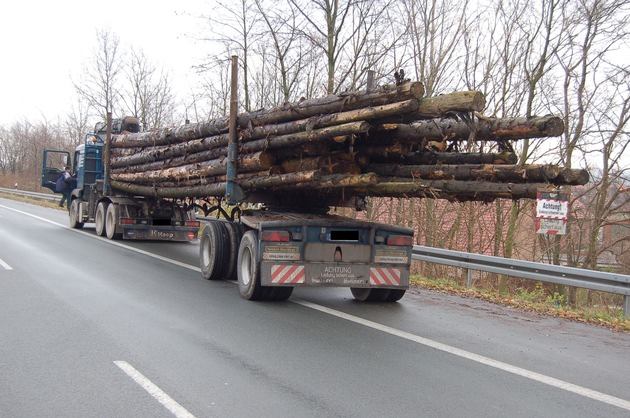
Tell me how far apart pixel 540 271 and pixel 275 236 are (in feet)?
15.5

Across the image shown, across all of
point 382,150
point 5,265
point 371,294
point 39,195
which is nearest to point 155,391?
point 382,150

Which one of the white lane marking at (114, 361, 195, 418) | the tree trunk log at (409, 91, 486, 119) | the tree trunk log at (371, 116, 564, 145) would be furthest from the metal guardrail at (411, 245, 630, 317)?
the white lane marking at (114, 361, 195, 418)

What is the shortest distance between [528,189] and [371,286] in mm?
2839

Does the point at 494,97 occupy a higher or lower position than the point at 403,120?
higher

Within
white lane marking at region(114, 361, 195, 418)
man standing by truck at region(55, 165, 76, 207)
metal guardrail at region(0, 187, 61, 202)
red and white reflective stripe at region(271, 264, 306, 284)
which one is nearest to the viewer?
white lane marking at region(114, 361, 195, 418)

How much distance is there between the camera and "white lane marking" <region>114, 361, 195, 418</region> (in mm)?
4402

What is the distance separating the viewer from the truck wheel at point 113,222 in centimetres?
1667

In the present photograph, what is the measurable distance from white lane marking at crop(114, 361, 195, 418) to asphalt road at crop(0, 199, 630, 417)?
0.02m

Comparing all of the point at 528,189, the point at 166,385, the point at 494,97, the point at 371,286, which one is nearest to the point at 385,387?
the point at 166,385

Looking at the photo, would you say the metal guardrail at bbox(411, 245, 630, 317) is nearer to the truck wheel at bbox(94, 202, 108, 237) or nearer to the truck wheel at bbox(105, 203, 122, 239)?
the truck wheel at bbox(105, 203, 122, 239)

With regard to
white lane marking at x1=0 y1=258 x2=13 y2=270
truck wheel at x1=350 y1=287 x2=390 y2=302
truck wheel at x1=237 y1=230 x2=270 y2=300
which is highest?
truck wheel at x1=237 y1=230 x2=270 y2=300

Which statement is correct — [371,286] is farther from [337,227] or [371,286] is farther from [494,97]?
[494,97]

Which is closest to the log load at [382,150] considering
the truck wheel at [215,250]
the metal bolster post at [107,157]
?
the truck wheel at [215,250]

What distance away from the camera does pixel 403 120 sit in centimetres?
732
